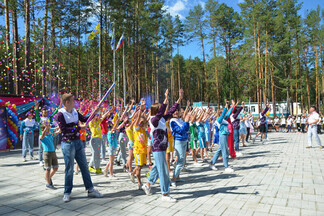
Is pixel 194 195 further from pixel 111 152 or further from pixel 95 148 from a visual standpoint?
pixel 95 148

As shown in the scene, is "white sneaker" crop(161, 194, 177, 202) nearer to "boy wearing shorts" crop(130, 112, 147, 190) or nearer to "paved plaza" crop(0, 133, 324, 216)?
"paved plaza" crop(0, 133, 324, 216)

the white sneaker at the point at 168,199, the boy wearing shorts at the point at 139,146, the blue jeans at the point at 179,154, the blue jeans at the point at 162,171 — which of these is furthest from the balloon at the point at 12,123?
the white sneaker at the point at 168,199

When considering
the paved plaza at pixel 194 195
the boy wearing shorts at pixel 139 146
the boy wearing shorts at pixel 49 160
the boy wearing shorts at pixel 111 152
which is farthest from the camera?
the boy wearing shorts at pixel 111 152

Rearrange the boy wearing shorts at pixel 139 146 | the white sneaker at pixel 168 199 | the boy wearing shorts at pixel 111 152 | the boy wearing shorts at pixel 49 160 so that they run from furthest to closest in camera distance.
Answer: the boy wearing shorts at pixel 111 152 < the boy wearing shorts at pixel 49 160 < the boy wearing shorts at pixel 139 146 < the white sneaker at pixel 168 199

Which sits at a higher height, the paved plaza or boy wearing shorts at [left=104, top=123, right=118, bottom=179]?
boy wearing shorts at [left=104, top=123, right=118, bottom=179]

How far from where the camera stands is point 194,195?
5.02 meters

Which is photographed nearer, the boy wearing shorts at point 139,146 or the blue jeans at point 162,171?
the blue jeans at point 162,171

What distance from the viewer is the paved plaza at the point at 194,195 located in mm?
4180

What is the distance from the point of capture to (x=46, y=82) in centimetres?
1839

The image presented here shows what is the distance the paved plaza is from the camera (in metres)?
4.18

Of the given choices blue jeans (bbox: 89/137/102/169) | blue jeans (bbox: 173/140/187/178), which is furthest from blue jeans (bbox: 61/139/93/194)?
blue jeans (bbox: 173/140/187/178)

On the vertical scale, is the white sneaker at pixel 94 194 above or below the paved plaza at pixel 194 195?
above

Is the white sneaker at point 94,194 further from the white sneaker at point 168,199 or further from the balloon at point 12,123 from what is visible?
the balloon at point 12,123

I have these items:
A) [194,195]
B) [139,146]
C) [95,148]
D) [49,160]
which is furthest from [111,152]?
[194,195]
